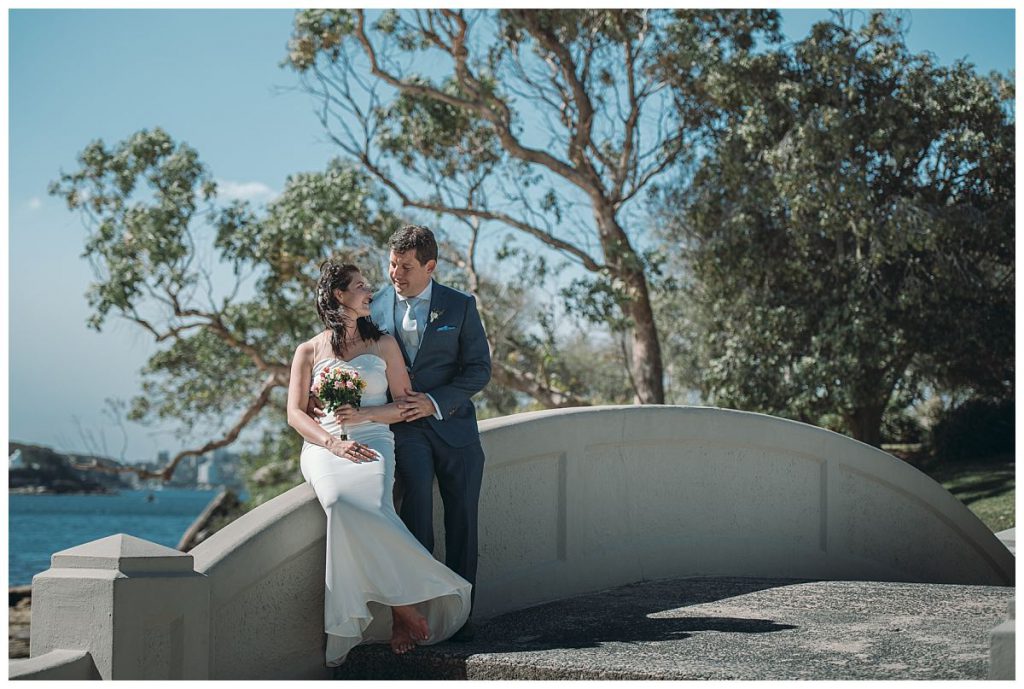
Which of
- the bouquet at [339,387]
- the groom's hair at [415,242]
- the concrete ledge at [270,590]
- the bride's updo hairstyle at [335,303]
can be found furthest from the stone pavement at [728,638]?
the groom's hair at [415,242]

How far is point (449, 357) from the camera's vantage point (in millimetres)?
5520

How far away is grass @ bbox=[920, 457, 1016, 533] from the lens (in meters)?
15.5

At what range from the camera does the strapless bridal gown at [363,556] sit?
4.82 m

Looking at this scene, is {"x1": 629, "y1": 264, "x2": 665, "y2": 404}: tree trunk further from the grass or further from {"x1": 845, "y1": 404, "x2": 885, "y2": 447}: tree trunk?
the grass

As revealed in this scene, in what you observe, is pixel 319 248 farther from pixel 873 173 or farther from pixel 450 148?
pixel 873 173

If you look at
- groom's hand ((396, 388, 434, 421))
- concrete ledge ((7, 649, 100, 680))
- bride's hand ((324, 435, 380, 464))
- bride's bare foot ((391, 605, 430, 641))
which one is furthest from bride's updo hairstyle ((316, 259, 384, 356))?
concrete ledge ((7, 649, 100, 680))

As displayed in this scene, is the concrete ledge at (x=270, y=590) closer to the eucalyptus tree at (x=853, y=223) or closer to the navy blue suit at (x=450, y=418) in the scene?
the navy blue suit at (x=450, y=418)

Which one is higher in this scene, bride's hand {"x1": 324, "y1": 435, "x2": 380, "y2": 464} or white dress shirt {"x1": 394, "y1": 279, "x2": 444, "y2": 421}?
white dress shirt {"x1": 394, "y1": 279, "x2": 444, "y2": 421}

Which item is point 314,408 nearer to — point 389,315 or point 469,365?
point 389,315

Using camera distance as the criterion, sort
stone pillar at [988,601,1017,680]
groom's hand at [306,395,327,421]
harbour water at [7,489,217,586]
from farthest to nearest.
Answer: harbour water at [7,489,217,586], groom's hand at [306,395,327,421], stone pillar at [988,601,1017,680]

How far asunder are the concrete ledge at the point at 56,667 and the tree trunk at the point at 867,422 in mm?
16329

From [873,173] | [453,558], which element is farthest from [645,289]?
[453,558]

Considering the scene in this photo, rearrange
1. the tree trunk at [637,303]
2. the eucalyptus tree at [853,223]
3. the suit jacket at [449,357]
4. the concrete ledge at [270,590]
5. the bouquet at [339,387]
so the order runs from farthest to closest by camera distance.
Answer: the tree trunk at [637,303], the eucalyptus tree at [853,223], the suit jacket at [449,357], the bouquet at [339,387], the concrete ledge at [270,590]

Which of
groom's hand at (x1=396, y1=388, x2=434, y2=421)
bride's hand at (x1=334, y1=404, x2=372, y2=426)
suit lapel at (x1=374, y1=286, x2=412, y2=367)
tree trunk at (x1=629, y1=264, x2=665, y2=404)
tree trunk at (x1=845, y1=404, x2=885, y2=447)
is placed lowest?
bride's hand at (x1=334, y1=404, x2=372, y2=426)
